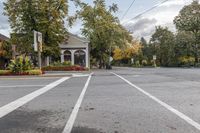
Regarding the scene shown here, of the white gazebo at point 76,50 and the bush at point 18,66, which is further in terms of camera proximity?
the white gazebo at point 76,50

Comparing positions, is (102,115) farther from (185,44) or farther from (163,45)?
(163,45)

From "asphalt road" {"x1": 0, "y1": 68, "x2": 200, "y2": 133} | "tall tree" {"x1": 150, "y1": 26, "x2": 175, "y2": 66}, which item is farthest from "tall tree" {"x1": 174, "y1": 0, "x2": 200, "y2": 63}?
"asphalt road" {"x1": 0, "y1": 68, "x2": 200, "y2": 133}

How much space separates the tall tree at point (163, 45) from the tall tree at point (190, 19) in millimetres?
3374

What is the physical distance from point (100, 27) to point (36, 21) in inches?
631

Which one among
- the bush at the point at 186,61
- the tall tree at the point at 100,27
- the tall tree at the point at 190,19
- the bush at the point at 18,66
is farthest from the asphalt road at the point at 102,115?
the tall tree at the point at 190,19

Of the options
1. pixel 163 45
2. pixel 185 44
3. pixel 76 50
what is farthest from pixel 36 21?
pixel 163 45

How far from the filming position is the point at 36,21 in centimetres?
5897

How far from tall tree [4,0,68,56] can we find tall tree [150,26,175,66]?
118ft

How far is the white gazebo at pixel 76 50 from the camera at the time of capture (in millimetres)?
66750

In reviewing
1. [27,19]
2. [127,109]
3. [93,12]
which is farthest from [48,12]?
[127,109]

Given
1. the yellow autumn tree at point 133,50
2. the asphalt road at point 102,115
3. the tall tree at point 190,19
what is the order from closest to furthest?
the asphalt road at point 102,115, the tall tree at point 190,19, the yellow autumn tree at point 133,50

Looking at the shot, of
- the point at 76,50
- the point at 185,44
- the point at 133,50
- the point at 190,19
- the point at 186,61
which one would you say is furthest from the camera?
the point at 133,50

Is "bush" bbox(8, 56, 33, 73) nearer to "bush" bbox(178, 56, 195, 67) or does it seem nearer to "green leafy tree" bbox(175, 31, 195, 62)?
"bush" bbox(178, 56, 195, 67)

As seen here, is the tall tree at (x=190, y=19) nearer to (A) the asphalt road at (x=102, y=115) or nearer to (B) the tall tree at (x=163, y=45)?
(B) the tall tree at (x=163, y=45)
